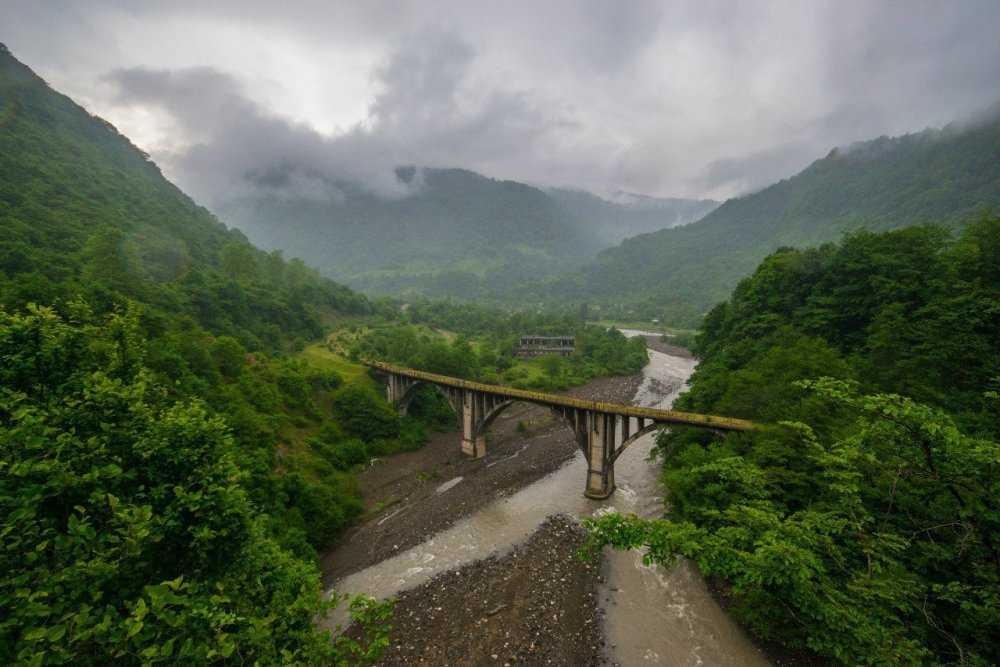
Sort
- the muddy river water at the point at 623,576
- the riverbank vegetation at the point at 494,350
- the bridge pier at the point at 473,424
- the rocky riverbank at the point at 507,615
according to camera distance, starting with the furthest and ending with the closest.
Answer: the riverbank vegetation at the point at 494,350 → the bridge pier at the point at 473,424 → the muddy river water at the point at 623,576 → the rocky riverbank at the point at 507,615

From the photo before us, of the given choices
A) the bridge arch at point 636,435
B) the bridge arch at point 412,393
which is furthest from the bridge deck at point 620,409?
the bridge arch at point 412,393

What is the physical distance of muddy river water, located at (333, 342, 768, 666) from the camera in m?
19.8

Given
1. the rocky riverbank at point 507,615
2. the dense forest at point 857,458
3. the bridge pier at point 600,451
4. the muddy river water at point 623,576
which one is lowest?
the muddy river water at point 623,576

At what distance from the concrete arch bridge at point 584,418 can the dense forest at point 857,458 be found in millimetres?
2908

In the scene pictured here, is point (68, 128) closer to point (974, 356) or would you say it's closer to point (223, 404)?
point (223, 404)

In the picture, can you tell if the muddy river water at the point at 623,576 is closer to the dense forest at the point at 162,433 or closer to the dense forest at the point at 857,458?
the dense forest at the point at 857,458

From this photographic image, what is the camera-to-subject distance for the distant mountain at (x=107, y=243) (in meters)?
44.8

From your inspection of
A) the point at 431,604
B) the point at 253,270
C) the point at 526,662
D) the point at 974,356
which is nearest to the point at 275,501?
the point at 431,604

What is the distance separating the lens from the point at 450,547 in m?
28.5

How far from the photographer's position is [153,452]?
6918 millimetres

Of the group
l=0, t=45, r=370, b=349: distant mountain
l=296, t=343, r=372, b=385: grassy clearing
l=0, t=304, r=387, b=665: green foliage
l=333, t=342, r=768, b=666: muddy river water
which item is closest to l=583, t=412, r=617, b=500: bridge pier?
l=333, t=342, r=768, b=666: muddy river water

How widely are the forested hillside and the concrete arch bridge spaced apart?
7.12m

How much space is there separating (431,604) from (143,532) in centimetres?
2149

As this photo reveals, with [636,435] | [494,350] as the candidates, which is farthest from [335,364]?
[636,435]
